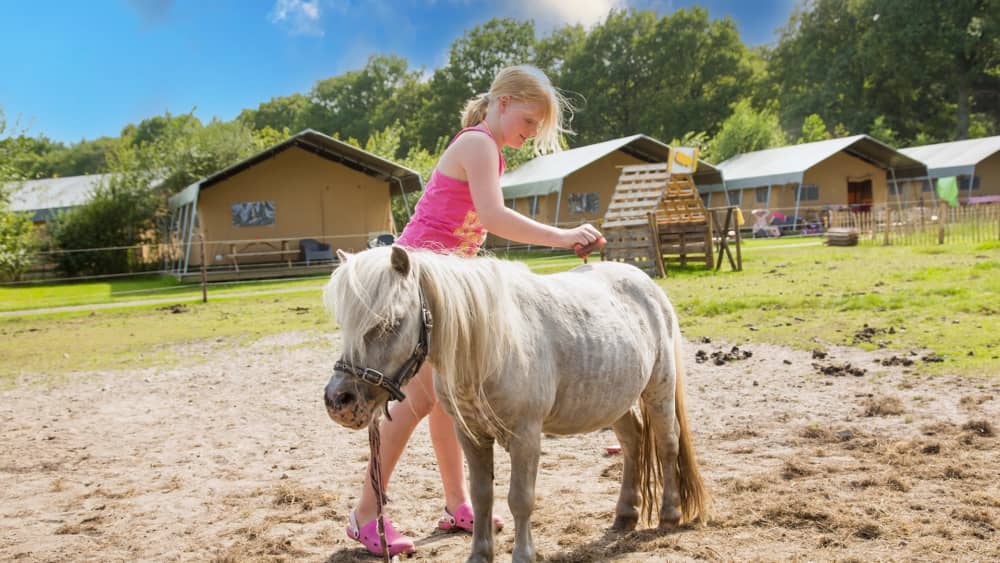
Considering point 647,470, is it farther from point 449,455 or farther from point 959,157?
point 959,157

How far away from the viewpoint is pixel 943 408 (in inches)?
197

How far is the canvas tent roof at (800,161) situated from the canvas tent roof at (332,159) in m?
16.4

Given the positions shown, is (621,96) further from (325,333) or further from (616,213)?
(325,333)

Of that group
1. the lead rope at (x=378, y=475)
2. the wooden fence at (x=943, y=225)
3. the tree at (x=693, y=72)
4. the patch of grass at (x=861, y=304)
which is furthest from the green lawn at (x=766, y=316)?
the tree at (x=693, y=72)

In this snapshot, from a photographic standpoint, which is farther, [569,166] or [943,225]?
[569,166]

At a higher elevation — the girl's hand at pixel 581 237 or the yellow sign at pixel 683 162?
the yellow sign at pixel 683 162

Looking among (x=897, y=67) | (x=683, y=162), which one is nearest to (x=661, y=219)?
(x=683, y=162)

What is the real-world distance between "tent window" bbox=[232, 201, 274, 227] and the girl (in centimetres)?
2466

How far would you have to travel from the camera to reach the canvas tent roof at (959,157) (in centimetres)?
3681

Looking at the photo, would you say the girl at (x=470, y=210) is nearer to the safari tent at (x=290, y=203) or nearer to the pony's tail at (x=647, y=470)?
the pony's tail at (x=647, y=470)

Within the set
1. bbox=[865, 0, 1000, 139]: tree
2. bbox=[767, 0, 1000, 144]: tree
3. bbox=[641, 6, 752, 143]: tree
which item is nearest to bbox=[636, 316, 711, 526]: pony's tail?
bbox=[641, 6, 752, 143]: tree

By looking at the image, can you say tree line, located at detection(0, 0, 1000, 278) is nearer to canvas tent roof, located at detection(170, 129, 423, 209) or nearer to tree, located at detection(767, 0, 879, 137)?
tree, located at detection(767, 0, 879, 137)

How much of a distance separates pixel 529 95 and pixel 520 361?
3.71 ft

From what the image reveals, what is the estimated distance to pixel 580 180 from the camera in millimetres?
31172
